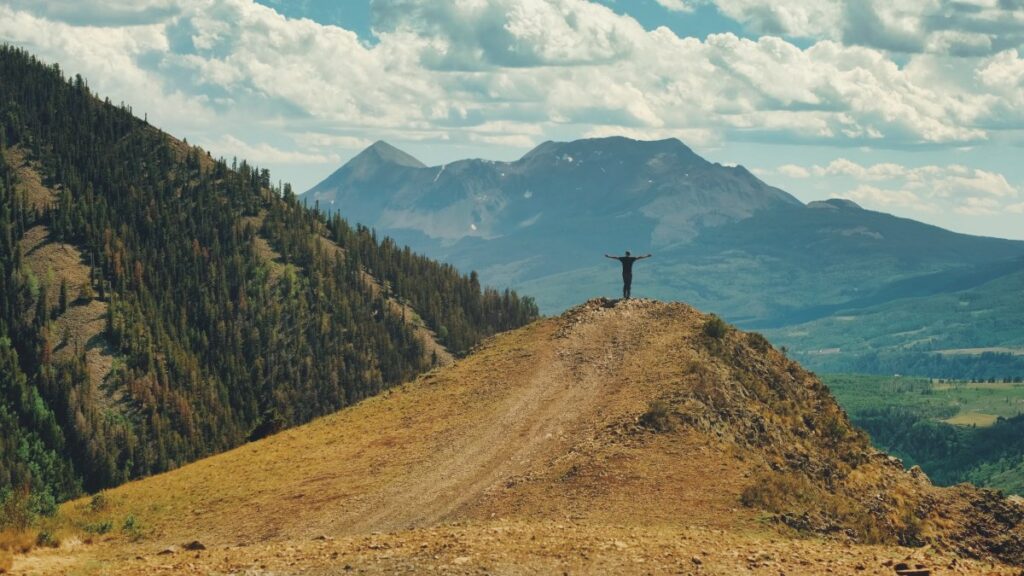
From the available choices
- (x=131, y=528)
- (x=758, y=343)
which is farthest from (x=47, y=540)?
(x=758, y=343)

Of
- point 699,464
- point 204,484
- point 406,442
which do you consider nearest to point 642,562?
point 699,464

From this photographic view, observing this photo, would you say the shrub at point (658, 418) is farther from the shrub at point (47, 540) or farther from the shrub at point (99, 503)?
the shrub at point (47, 540)

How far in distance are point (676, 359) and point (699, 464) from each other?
1381 centimetres

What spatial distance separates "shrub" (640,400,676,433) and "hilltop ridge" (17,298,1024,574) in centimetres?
11

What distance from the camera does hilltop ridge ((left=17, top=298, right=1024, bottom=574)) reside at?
3512cm

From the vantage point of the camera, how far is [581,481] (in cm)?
4356

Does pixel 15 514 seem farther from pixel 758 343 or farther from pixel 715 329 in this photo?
pixel 758 343

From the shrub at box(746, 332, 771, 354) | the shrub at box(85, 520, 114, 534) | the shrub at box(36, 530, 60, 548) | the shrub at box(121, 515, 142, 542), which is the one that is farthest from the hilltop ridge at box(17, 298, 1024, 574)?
the shrub at box(36, 530, 60, 548)

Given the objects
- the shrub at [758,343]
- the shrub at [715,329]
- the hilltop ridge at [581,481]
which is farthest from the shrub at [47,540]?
the shrub at [758,343]

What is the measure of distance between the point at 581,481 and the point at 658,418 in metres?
7.72

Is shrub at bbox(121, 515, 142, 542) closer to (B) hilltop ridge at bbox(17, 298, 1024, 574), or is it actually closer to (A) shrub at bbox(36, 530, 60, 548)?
(B) hilltop ridge at bbox(17, 298, 1024, 574)

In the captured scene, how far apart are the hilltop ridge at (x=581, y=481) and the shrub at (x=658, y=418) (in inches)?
4.3

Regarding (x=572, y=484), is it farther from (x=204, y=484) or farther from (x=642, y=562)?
(x=204, y=484)

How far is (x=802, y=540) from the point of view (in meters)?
38.2
